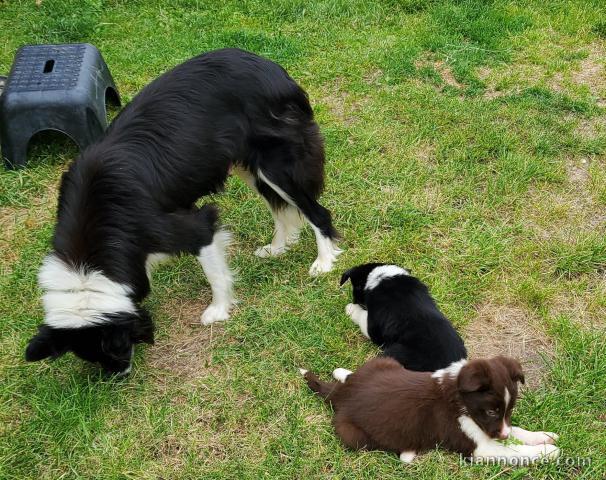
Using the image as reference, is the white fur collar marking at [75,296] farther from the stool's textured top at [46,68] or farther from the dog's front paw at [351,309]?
the stool's textured top at [46,68]

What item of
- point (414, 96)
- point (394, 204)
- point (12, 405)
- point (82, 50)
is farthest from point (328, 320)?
point (82, 50)

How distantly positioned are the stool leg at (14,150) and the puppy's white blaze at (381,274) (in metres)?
3.13

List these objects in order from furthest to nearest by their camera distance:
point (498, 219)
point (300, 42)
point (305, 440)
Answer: point (300, 42), point (498, 219), point (305, 440)

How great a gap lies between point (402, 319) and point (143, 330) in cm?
140

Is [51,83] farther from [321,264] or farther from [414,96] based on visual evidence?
[414,96]

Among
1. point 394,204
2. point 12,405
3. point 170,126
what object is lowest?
point 12,405

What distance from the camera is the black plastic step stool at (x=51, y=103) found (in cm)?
467

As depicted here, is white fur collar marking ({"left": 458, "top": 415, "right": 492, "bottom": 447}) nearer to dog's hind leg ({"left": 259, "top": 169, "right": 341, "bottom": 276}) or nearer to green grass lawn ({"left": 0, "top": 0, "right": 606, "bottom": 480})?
green grass lawn ({"left": 0, "top": 0, "right": 606, "bottom": 480})

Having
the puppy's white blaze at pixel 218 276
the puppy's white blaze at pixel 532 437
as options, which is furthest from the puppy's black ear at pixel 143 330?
the puppy's white blaze at pixel 532 437

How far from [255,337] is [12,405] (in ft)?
4.59

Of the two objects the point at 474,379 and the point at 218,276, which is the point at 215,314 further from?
the point at 474,379

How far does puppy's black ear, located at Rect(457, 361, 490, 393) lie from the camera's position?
2.46m

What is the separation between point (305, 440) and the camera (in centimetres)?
299

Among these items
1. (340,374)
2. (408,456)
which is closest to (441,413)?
(408,456)
